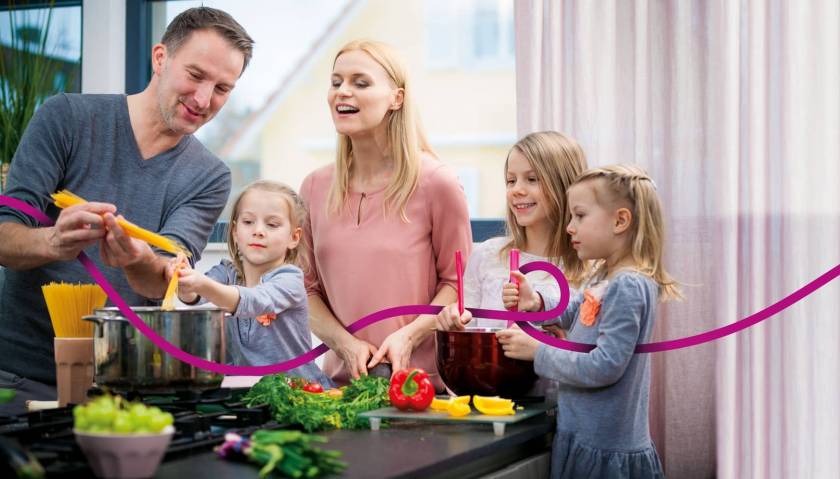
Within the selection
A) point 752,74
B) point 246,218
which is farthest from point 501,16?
point 246,218

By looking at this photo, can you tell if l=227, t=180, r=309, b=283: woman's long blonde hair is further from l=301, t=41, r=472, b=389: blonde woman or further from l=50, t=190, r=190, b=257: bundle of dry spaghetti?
l=50, t=190, r=190, b=257: bundle of dry spaghetti

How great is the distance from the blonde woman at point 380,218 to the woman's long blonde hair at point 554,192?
0.60 ft

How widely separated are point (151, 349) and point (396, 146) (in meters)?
1.13

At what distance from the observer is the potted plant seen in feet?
11.9

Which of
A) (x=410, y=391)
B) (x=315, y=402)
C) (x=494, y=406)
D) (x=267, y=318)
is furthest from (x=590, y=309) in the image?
(x=267, y=318)

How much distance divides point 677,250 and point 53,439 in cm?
185

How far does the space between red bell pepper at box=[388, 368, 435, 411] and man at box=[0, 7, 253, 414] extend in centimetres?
61

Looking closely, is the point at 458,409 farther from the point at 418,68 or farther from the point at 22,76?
the point at 418,68

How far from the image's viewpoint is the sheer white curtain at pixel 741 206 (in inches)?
105

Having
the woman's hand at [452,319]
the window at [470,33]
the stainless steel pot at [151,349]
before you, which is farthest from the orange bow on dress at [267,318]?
the window at [470,33]

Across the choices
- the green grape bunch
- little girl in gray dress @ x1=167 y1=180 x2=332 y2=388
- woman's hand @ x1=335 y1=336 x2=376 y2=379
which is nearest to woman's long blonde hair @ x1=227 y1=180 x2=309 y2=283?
little girl in gray dress @ x1=167 y1=180 x2=332 y2=388

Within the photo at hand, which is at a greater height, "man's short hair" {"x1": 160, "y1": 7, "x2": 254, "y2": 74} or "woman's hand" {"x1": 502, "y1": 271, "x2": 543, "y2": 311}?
"man's short hair" {"x1": 160, "y1": 7, "x2": 254, "y2": 74}

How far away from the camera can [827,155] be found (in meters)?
2.67

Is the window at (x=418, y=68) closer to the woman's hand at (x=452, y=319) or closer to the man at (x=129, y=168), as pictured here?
the man at (x=129, y=168)
